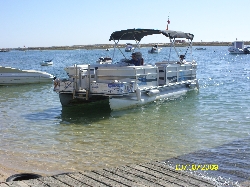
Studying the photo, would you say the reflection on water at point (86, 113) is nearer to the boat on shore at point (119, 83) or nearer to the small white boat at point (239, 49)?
the boat on shore at point (119, 83)

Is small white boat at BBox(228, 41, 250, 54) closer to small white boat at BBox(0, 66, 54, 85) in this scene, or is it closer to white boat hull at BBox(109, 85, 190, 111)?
small white boat at BBox(0, 66, 54, 85)

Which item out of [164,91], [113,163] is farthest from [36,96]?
[113,163]

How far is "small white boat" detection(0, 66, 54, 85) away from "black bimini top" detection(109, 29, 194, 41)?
35.6ft

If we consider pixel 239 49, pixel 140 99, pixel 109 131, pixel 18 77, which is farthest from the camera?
pixel 239 49

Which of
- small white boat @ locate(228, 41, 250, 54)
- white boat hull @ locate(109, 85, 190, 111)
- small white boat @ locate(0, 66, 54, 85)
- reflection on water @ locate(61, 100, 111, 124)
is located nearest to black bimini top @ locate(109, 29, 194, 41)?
white boat hull @ locate(109, 85, 190, 111)

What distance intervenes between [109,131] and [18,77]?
16.7m

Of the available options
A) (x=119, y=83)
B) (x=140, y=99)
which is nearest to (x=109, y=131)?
(x=119, y=83)

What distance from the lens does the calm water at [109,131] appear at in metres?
8.90

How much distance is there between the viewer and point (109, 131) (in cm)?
1188

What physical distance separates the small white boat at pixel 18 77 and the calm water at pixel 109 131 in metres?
7.60

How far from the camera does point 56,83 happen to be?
15500 mm

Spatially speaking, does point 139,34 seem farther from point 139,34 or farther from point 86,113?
point 86,113

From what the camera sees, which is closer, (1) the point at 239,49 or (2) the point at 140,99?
(2) the point at 140,99

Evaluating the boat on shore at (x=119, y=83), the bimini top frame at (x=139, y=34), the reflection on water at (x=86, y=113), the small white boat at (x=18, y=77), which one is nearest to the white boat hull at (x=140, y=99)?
the boat on shore at (x=119, y=83)
